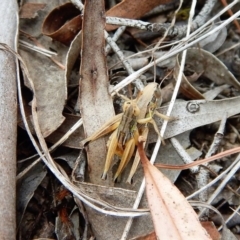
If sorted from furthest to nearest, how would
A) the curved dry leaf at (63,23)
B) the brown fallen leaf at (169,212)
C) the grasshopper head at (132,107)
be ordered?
the curved dry leaf at (63,23)
the grasshopper head at (132,107)
the brown fallen leaf at (169,212)

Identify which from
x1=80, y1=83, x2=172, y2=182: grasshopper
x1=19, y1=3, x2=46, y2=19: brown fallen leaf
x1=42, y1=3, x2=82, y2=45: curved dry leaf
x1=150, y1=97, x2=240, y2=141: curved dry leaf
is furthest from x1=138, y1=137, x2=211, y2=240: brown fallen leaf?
x1=19, y1=3, x2=46, y2=19: brown fallen leaf

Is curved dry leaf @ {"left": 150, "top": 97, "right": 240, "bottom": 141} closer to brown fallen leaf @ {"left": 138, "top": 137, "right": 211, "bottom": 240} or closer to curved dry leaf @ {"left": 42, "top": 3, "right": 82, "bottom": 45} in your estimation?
brown fallen leaf @ {"left": 138, "top": 137, "right": 211, "bottom": 240}

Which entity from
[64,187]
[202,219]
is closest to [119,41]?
[64,187]

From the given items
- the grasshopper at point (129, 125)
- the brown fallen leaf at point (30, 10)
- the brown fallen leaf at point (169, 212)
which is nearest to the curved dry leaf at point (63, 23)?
the brown fallen leaf at point (30, 10)

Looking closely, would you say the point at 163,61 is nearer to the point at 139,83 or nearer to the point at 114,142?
the point at 139,83

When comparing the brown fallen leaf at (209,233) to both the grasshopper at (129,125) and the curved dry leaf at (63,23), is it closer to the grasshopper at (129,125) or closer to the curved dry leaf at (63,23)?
the grasshopper at (129,125)

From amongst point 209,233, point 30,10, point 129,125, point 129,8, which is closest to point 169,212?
point 209,233
